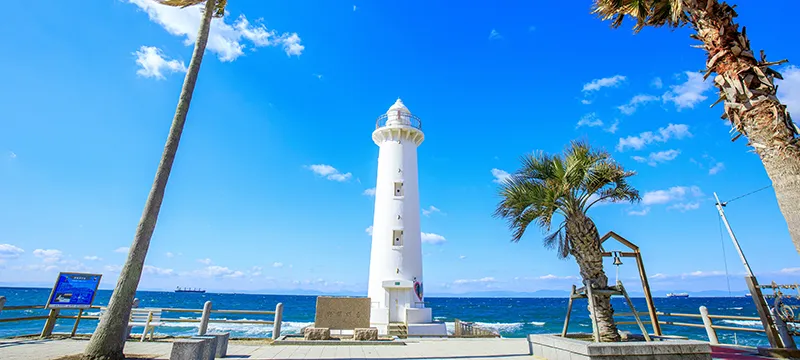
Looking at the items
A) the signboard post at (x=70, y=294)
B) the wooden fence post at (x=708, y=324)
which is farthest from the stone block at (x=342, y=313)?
the wooden fence post at (x=708, y=324)

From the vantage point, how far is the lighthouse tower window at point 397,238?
19647mm

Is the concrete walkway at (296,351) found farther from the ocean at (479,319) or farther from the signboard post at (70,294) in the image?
the ocean at (479,319)

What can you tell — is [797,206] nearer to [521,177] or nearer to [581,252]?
[581,252]

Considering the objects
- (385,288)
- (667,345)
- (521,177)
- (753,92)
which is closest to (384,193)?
(385,288)

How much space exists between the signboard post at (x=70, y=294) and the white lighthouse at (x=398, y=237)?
10861mm

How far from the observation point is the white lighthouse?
18.2 meters

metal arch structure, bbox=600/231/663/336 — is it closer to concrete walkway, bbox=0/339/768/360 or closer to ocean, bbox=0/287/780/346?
concrete walkway, bbox=0/339/768/360

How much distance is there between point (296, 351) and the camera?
9.66m

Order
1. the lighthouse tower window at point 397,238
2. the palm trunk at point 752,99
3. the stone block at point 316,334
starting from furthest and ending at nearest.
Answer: the lighthouse tower window at point 397,238
the stone block at point 316,334
the palm trunk at point 752,99

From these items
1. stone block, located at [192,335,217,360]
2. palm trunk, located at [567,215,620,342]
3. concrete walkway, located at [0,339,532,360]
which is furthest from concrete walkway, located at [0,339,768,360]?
palm trunk, located at [567,215,620,342]

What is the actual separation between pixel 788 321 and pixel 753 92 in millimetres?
6391

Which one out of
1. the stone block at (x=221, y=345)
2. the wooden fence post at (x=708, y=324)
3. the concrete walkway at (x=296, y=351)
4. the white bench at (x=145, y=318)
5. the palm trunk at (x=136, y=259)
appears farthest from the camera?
the white bench at (x=145, y=318)

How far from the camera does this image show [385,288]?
1872 cm

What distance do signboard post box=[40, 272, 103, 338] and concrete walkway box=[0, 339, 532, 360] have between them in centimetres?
90
